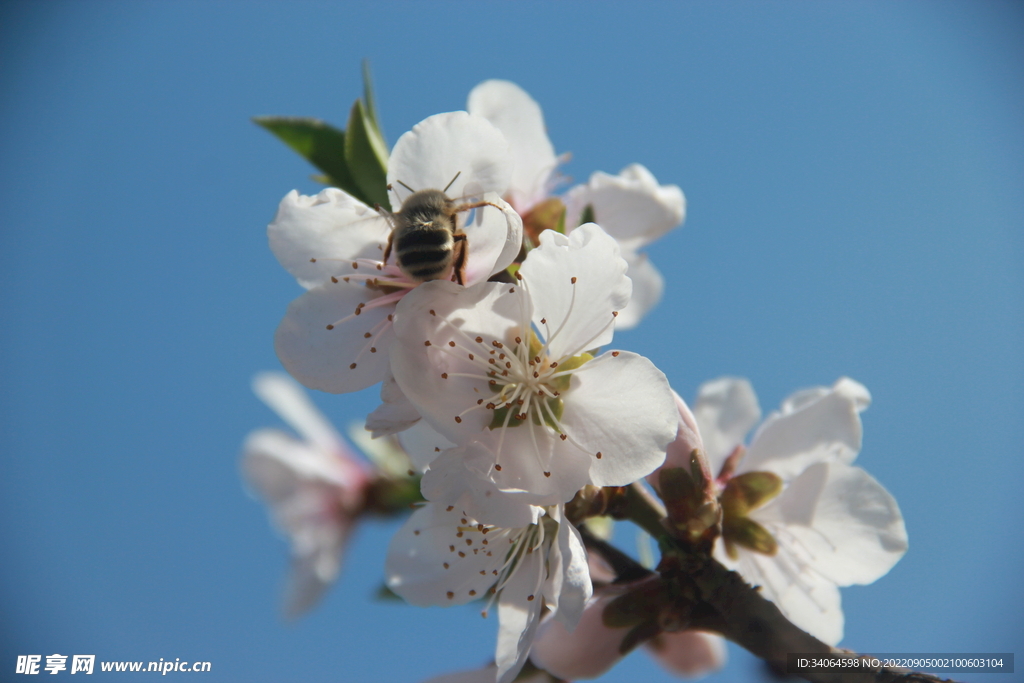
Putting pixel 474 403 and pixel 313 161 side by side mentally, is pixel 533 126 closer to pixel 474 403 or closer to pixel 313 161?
pixel 313 161

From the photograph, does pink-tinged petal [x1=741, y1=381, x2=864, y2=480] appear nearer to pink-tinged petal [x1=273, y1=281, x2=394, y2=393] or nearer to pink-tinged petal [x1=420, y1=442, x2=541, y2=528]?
pink-tinged petal [x1=420, y1=442, x2=541, y2=528]

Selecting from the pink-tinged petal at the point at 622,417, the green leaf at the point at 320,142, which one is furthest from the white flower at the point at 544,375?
the green leaf at the point at 320,142

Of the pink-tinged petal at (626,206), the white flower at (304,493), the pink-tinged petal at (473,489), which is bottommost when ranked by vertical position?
the white flower at (304,493)

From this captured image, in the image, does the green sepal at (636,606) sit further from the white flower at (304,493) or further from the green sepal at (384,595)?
the white flower at (304,493)

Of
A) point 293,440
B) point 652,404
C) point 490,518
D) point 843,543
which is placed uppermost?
point 652,404

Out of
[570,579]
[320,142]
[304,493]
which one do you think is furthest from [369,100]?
[304,493]

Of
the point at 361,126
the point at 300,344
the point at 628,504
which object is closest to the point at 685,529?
the point at 628,504

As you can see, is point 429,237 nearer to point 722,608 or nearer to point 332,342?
point 332,342
